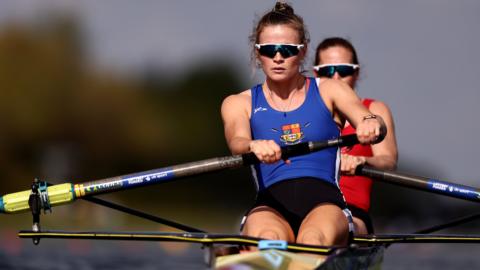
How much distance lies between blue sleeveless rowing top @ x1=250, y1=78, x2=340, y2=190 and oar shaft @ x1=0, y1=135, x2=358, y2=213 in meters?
0.37

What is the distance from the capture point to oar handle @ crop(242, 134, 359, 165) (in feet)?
28.5

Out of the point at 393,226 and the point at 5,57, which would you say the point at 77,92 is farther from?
the point at 393,226

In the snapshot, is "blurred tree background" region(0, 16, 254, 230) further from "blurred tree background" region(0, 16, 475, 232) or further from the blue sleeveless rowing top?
the blue sleeveless rowing top

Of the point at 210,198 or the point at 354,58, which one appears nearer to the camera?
the point at 354,58

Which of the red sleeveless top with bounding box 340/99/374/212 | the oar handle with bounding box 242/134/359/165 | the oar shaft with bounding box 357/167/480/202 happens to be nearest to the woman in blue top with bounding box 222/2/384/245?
the oar handle with bounding box 242/134/359/165

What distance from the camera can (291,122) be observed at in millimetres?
9266

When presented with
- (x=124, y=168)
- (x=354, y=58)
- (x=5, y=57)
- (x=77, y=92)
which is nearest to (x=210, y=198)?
(x=124, y=168)

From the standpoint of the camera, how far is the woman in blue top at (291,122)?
8.91 meters

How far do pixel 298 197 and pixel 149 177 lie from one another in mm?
1291

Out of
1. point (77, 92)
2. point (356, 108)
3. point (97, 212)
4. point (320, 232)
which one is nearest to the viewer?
point (320, 232)

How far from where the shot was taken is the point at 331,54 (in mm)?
11734

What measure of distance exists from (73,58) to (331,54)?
50.5 meters

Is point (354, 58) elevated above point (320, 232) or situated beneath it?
elevated above

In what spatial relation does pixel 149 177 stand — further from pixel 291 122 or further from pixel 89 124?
pixel 89 124
